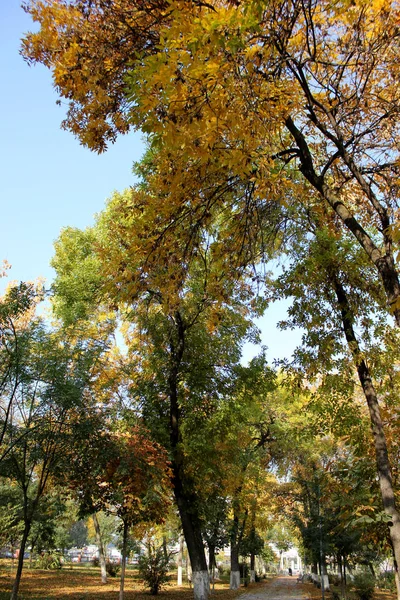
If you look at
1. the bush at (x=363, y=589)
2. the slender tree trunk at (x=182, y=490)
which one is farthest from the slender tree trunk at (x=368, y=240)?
the bush at (x=363, y=589)

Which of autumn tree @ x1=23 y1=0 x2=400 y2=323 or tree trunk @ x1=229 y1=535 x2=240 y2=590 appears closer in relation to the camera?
autumn tree @ x1=23 y1=0 x2=400 y2=323

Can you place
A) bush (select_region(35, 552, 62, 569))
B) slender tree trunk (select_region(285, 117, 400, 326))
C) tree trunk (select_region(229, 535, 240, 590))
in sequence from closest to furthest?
slender tree trunk (select_region(285, 117, 400, 326)) < tree trunk (select_region(229, 535, 240, 590)) < bush (select_region(35, 552, 62, 569))

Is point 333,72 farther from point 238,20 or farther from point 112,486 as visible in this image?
point 112,486

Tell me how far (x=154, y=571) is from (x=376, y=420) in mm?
15464

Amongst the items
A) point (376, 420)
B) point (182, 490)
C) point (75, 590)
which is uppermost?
point (376, 420)

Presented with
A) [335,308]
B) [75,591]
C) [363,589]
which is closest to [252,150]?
[335,308]

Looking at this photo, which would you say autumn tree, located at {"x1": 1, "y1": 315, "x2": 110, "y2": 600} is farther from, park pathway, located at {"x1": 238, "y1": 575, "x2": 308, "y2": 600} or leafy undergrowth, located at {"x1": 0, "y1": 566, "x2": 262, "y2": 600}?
park pathway, located at {"x1": 238, "y1": 575, "x2": 308, "y2": 600}

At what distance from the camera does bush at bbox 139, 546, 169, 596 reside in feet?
60.6

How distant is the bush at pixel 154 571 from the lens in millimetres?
18469

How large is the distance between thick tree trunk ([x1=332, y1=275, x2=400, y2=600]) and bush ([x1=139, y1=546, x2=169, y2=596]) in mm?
15103

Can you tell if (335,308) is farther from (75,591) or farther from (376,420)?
(75,591)

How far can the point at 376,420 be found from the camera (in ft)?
24.6

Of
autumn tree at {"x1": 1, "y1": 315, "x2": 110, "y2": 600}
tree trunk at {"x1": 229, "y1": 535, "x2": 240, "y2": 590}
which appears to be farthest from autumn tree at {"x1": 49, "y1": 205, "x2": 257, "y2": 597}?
tree trunk at {"x1": 229, "y1": 535, "x2": 240, "y2": 590}

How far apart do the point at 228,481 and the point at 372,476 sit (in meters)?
8.32
